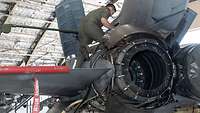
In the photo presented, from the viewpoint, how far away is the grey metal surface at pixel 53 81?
2.27 metres

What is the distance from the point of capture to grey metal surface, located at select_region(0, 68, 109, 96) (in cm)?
227

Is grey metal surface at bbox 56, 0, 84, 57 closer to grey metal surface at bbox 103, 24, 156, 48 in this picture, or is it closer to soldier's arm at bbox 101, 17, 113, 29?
soldier's arm at bbox 101, 17, 113, 29

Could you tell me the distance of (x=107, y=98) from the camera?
268 centimetres

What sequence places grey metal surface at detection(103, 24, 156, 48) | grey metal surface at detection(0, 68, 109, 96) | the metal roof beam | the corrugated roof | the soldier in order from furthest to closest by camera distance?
the metal roof beam → the corrugated roof → the soldier → grey metal surface at detection(103, 24, 156, 48) → grey metal surface at detection(0, 68, 109, 96)

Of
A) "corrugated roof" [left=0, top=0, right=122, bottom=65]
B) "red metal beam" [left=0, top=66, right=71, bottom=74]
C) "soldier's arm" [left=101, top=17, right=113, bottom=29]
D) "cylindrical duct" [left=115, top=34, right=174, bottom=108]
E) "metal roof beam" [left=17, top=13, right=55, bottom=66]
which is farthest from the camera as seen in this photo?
"metal roof beam" [left=17, top=13, right=55, bottom=66]

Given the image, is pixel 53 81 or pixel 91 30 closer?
pixel 53 81

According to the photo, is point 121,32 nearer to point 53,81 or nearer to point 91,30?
point 53,81

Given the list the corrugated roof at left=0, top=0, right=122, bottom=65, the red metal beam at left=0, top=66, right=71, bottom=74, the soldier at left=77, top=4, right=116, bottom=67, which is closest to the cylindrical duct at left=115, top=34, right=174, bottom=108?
the red metal beam at left=0, top=66, right=71, bottom=74

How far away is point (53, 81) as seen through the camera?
2.52m

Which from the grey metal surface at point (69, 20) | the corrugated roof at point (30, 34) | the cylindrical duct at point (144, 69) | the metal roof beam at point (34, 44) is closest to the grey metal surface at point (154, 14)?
the cylindrical duct at point (144, 69)

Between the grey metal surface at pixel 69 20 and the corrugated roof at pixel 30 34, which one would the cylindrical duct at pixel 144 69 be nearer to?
the grey metal surface at pixel 69 20

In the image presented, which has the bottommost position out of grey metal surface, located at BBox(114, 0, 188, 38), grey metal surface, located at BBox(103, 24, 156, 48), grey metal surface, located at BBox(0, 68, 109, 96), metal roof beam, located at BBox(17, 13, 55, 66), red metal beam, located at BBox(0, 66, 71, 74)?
grey metal surface, located at BBox(0, 68, 109, 96)

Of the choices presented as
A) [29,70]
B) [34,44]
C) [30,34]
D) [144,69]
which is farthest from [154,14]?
[34,44]

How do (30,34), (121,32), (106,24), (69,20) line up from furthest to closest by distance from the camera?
(30,34)
(69,20)
(106,24)
(121,32)
